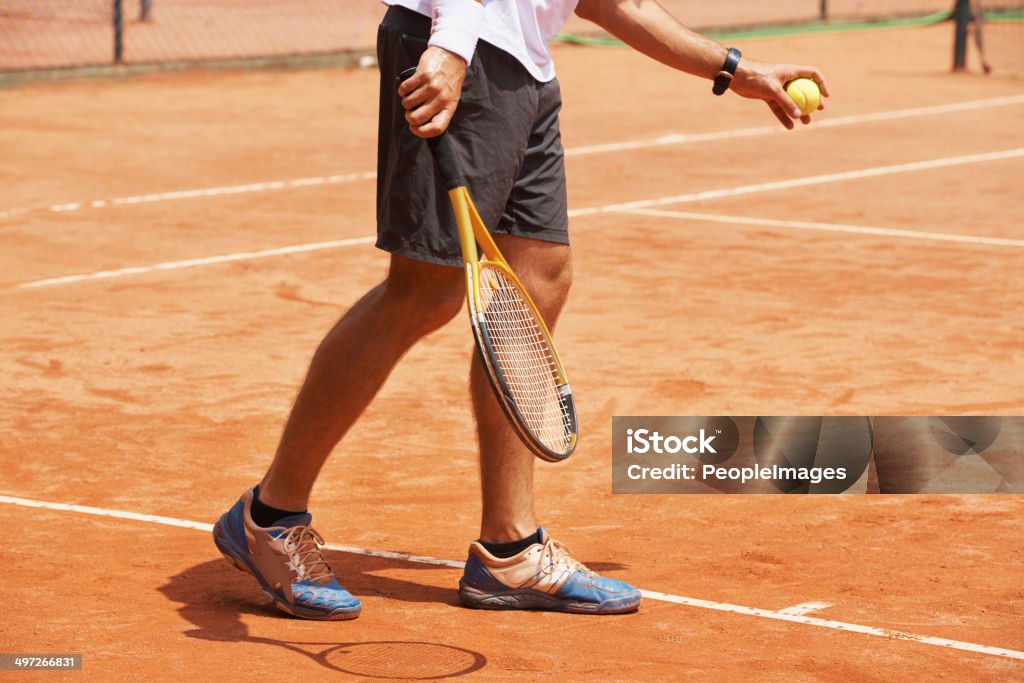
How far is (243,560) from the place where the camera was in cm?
423

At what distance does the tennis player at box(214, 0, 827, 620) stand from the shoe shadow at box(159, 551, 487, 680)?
0.12 metres

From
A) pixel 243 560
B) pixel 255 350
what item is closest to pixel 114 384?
pixel 255 350

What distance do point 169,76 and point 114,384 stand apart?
430 inches

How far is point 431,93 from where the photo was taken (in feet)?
12.6

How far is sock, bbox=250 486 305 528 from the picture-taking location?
13.8 feet

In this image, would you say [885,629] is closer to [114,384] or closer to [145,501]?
[145,501]

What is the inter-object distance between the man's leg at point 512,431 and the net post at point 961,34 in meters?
15.5

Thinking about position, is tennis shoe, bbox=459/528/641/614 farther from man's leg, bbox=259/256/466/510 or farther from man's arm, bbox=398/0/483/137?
man's arm, bbox=398/0/483/137

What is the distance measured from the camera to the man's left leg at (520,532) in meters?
4.22

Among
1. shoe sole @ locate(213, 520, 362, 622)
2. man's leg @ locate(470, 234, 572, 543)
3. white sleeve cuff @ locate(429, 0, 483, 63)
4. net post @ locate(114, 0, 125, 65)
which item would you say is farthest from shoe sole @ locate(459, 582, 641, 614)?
net post @ locate(114, 0, 125, 65)

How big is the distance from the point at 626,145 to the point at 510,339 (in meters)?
9.35

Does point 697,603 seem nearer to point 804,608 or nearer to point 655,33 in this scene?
point 804,608

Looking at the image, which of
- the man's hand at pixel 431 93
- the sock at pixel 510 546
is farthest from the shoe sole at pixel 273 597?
the man's hand at pixel 431 93

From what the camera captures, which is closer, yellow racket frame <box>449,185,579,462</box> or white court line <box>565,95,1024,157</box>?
yellow racket frame <box>449,185,579,462</box>
